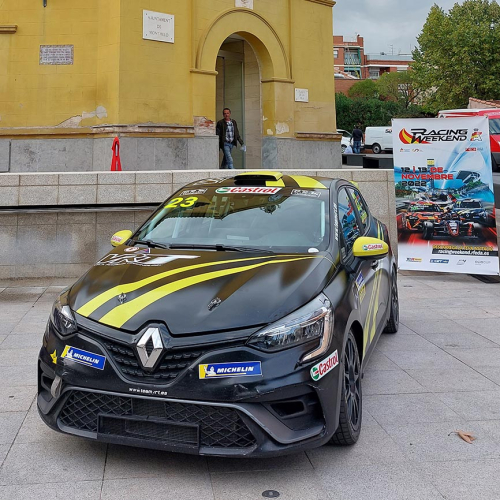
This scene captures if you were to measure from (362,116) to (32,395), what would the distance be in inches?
2262

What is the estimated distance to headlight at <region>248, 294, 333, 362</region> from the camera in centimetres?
331

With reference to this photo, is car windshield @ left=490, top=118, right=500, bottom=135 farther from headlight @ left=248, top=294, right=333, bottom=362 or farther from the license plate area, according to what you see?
the license plate area

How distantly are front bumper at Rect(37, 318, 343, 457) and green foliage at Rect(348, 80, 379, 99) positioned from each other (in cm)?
7907

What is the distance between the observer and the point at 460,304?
317 inches

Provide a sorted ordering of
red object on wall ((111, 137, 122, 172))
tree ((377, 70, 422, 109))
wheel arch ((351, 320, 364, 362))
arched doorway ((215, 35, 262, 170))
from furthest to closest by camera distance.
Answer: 1. tree ((377, 70, 422, 109))
2. arched doorway ((215, 35, 262, 170))
3. red object on wall ((111, 137, 122, 172))
4. wheel arch ((351, 320, 364, 362))

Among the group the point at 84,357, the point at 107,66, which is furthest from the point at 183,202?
the point at 107,66

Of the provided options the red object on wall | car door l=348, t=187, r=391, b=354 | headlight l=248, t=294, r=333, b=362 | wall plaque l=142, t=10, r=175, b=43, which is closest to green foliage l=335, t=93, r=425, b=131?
wall plaque l=142, t=10, r=175, b=43

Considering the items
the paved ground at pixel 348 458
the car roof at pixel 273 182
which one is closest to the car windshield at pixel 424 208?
the paved ground at pixel 348 458

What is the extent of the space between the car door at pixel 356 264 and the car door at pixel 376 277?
0.08m

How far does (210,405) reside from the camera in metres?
3.20

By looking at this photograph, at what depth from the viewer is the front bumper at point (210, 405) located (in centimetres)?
321

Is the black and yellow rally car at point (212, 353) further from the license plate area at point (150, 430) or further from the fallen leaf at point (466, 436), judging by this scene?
the fallen leaf at point (466, 436)

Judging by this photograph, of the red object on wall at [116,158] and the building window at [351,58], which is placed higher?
the building window at [351,58]

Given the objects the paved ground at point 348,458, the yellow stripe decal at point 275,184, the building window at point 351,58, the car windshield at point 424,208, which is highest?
the building window at point 351,58
